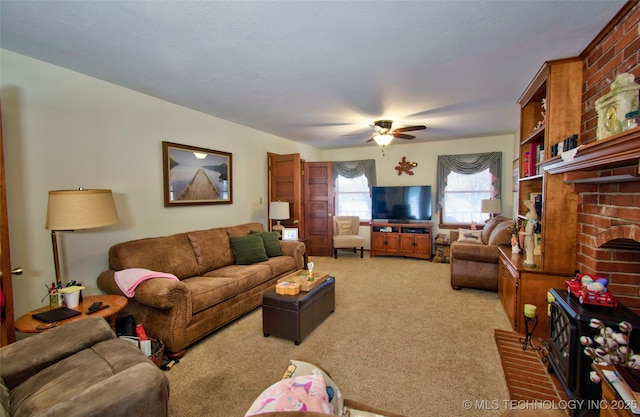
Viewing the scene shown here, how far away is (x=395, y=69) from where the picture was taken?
252 centimetres

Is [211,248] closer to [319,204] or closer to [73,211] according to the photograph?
[73,211]

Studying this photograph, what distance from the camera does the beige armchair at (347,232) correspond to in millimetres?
6148

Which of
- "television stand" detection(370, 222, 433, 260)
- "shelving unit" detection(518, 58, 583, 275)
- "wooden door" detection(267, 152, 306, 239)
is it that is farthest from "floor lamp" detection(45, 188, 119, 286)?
"television stand" detection(370, 222, 433, 260)

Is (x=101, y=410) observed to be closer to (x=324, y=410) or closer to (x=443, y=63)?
(x=324, y=410)

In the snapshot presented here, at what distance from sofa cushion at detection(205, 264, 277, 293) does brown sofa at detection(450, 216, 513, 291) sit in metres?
2.59

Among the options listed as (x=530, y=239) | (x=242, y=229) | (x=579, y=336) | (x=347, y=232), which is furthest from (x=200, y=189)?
(x=579, y=336)

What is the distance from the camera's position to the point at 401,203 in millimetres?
6293

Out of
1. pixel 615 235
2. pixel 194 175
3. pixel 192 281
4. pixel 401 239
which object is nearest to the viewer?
pixel 615 235

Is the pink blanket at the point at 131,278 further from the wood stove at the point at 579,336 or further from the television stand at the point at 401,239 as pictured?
the television stand at the point at 401,239

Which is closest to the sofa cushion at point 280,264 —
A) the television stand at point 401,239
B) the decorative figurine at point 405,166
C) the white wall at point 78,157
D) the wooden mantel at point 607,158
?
the white wall at point 78,157

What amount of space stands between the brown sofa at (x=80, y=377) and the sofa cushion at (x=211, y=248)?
1593mm

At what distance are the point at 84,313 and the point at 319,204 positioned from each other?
449 centimetres

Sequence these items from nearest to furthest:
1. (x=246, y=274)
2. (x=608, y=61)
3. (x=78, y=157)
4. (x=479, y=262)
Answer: (x=608, y=61)
(x=78, y=157)
(x=246, y=274)
(x=479, y=262)

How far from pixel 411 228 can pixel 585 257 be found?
379cm
